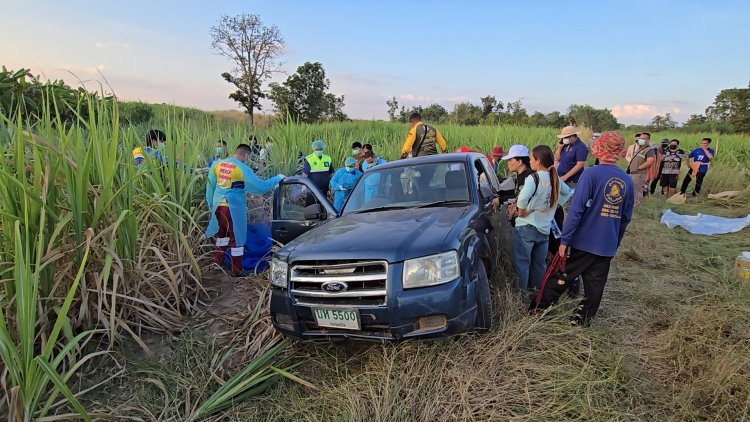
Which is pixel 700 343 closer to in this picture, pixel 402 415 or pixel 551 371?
pixel 551 371

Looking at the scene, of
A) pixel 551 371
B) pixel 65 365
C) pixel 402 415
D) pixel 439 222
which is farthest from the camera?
pixel 439 222

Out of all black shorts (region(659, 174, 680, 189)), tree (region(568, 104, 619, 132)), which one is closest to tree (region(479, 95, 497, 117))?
tree (region(568, 104, 619, 132))

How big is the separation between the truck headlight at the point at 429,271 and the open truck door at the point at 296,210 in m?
1.54

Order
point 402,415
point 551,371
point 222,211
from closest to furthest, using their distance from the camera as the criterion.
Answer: point 402,415 → point 551,371 → point 222,211

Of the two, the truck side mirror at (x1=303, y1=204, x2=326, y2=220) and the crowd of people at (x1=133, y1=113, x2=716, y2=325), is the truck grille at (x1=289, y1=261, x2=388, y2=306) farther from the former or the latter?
the crowd of people at (x1=133, y1=113, x2=716, y2=325)

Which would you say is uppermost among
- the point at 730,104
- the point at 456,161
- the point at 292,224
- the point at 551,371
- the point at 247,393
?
the point at 730,104

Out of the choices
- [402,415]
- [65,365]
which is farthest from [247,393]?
[65,365]

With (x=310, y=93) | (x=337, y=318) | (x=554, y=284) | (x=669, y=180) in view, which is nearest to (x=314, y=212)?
(x=337, y=318)

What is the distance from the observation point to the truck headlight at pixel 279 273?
2.98 m

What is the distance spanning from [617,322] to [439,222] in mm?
1968

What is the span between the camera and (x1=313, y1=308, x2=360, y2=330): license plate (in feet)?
8.82

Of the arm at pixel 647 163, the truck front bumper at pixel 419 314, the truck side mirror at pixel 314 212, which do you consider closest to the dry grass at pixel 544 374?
the truck front bumper at pixel 419 314

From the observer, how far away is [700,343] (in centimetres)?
291

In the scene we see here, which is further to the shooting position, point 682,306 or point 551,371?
point 682,306
